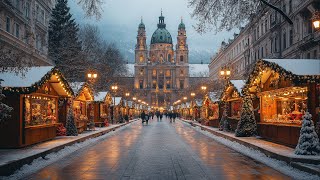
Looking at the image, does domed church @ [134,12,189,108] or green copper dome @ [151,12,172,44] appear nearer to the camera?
domed church @ [134,12,189,108]

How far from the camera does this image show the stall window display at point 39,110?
728 inches

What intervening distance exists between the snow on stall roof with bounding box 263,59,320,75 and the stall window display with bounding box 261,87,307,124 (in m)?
0.76

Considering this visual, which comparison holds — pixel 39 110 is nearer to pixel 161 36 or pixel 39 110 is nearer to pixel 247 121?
pixel 247 121

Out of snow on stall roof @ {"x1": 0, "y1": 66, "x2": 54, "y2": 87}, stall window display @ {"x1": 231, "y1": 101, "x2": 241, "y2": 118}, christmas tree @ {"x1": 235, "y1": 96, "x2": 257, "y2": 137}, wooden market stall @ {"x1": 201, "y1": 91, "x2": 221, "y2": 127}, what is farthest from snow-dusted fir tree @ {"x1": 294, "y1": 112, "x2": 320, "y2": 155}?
wooden market stall @ {"x1": 201, "y1": 91, "x2": 221, "y2": 127}

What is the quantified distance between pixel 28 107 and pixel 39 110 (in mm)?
1968

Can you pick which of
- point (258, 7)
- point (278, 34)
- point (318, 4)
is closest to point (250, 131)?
point (258, 7)

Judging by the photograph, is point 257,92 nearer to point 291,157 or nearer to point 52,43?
point 291,157

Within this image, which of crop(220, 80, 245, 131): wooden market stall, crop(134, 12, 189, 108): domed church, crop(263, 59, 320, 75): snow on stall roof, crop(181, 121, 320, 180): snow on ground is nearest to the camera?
crop(181, 121, 320, 180): snow on ground

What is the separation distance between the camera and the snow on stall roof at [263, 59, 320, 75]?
16.1m

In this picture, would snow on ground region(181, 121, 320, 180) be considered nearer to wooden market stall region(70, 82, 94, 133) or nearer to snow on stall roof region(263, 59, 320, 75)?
snow on stall roof region(263, 59, 320, 75)

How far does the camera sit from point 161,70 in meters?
181

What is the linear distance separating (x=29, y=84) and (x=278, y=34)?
41.3 metres

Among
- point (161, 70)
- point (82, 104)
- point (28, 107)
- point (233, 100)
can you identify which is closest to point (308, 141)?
point (28, 107)

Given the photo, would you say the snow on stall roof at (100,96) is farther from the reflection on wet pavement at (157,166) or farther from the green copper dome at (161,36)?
the green copper dome at (161,36)
